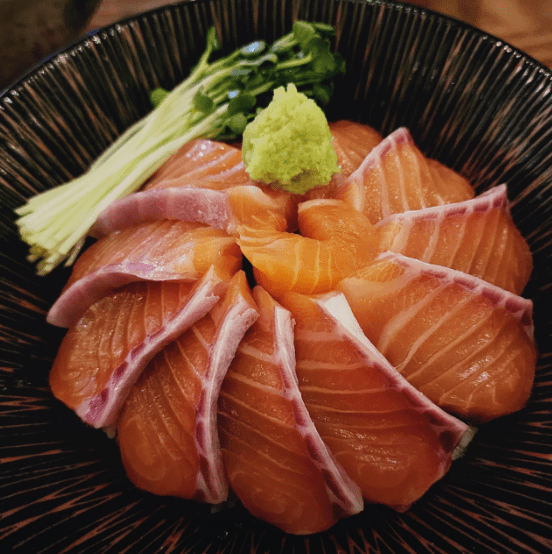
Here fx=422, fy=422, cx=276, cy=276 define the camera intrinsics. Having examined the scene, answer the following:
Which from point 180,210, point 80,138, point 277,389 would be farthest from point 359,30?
point 277,389

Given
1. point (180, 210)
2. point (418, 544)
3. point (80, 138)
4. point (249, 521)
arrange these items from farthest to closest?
point (80, 138) → point (180, 210) → point (249, 521) → point (418, 544)

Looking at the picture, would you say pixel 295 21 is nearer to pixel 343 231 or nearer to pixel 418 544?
pixel 343 231

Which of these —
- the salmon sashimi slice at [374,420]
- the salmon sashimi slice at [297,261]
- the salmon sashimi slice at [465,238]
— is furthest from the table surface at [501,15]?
the salmon sashimi slice at [374,420]

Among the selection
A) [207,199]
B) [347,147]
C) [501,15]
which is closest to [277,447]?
[207,199]

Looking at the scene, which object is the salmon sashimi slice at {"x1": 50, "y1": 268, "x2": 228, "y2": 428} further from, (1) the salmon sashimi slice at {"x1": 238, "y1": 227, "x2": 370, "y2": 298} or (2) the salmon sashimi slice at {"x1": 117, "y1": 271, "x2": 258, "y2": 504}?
(1) the salmon sashimi slice at {"x1": 238, "y1": 227, "x2": 370, "y2": 298}

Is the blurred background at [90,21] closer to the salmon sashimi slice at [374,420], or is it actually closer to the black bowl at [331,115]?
the black bowl at [331,115]

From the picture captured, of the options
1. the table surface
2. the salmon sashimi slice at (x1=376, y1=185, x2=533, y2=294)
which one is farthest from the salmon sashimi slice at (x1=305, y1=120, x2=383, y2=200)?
the table surface

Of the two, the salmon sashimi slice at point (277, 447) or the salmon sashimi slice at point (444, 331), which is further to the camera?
the salmon sashimi slice at point (444, 331)
